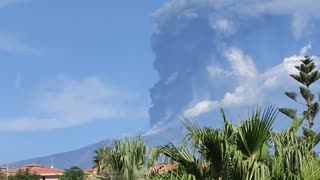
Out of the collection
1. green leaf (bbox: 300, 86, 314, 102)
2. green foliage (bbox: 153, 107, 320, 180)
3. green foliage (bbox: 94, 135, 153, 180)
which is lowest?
green foliage (bbox: 153, 107, 320, 180)

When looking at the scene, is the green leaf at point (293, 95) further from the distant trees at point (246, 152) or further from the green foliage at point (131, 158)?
the distant trees at point (246, 152)

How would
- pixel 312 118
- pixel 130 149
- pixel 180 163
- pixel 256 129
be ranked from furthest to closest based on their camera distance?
pixel 312 118 < pixel 130 149 < pixel 180 163 < pixel 256 129

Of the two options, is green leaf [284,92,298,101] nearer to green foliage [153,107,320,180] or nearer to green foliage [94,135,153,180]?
green foliage [94,135,153,180]

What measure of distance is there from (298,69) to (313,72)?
92 centimetres

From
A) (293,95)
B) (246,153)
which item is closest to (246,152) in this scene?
(246,153)

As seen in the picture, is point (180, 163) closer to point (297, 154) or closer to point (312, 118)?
point (297, 154)

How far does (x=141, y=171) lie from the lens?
56.0 ft

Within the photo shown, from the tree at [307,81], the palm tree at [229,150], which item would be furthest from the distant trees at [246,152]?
the tree at [307,81]

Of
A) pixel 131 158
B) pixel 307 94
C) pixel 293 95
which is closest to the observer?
pixel 131 158

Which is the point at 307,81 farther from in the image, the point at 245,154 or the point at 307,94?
the point at 245,154

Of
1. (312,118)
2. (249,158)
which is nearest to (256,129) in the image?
(249,158)

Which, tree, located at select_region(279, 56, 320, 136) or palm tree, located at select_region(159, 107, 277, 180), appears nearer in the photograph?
palm tree, located at select_region(159, 107, 277, 180)

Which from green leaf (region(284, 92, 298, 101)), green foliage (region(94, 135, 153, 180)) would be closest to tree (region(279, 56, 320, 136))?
green leaf (region(284, 92, 298, 101))

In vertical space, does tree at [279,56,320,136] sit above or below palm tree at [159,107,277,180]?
above
